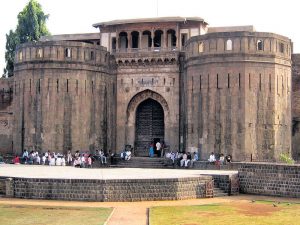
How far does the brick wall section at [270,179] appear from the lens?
17.5 m

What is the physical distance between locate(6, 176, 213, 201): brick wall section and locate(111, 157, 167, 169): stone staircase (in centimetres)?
907

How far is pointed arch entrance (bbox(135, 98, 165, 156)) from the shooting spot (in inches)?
1147

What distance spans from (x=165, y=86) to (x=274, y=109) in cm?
592

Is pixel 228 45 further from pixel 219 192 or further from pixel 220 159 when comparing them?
pixel 219 192

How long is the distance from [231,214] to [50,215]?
4488 millimetres

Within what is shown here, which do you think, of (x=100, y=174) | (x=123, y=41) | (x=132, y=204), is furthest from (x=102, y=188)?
(x=123, y=41)

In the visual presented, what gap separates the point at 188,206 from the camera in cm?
1525

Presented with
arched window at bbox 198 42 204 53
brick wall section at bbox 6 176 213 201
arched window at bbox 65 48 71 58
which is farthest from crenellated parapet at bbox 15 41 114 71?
brick wall section at bbox 6 176 213 201

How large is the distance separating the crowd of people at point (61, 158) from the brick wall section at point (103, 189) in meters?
8.88

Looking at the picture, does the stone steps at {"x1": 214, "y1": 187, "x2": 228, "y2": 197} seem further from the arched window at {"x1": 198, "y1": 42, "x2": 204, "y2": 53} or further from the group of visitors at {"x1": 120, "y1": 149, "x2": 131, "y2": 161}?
the group of visitors at {"x1": 120, "y1": 149, "x2": 131, "y2": 161}

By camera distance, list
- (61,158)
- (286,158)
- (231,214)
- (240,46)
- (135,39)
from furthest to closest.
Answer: (135,39) → (61,158) → (240,46) → (286,158) → (231,214)

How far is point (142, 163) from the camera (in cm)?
2639

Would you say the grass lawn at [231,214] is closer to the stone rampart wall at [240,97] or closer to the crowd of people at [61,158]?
the stone rampart wall at [240,97]

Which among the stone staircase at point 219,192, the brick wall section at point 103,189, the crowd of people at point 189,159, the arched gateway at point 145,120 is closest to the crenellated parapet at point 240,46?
the arched gateway at point 145,120
